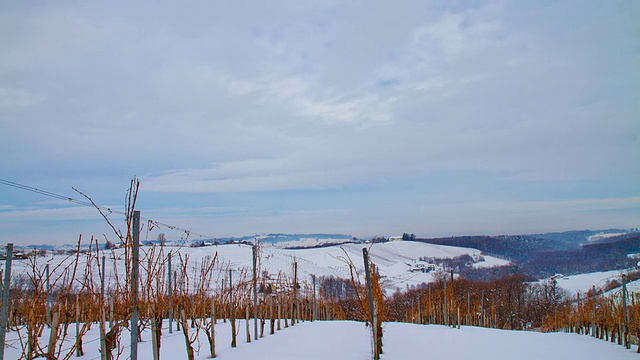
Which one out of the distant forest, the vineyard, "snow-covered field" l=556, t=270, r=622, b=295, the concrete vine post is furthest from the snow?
the concrete vine post

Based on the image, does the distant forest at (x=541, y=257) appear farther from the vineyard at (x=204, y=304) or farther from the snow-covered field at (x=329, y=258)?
the vineyard at (x=204, y=304)

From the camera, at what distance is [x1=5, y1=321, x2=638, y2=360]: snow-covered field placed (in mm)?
10391

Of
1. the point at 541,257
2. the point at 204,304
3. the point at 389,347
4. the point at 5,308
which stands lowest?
the point at 541,257

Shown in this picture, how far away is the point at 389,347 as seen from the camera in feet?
41.5

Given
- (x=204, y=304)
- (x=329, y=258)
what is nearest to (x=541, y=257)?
(x=329, y=258)

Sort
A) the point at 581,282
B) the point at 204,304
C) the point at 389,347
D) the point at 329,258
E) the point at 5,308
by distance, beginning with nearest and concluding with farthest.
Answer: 1. the point at 5,308
2. the point at 204,304
3. the point at 389,347
4. the point at 581,282
5. the point at 329,258

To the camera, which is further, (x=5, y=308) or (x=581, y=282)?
(x=581, y=282)

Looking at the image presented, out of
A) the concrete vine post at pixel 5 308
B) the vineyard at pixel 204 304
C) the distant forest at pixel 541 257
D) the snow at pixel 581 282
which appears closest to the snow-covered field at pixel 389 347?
the vineyard at pixel 204 304

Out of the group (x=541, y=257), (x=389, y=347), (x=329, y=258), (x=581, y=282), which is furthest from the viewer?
(x=541, y=257)

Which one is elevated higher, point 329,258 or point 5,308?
point 5,308

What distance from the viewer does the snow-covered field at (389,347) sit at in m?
10.4

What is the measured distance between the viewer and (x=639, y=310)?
1326cm

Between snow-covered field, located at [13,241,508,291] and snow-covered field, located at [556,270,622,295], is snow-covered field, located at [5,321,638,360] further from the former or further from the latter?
snow-covered field, located at [556,270,622,295]

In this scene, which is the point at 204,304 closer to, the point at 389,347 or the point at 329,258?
the point at 389,347
